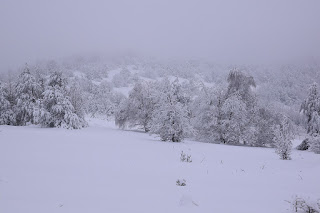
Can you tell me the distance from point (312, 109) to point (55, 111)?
31.5 metres

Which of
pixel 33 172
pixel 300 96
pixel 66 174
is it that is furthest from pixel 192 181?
pixel 300 96

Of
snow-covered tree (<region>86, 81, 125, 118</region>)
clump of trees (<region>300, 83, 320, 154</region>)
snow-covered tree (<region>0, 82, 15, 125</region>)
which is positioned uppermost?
clump of trees (<region>300, 83, 320, 154</region>)

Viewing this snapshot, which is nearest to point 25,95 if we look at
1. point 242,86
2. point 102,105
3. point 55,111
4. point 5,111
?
point 5,111

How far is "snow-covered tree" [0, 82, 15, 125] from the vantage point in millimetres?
29812

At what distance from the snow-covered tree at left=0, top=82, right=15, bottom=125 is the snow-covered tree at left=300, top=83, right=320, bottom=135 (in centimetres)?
4025

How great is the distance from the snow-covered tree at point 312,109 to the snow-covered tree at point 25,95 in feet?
118

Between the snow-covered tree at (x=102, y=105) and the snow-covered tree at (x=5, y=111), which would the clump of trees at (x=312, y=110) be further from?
the snow-covered tree at (x=102, y=105)

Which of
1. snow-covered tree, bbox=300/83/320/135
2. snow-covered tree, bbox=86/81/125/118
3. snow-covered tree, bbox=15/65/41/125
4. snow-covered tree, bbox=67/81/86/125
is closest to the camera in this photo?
snow-covered tree, bbox=300/83/320/135

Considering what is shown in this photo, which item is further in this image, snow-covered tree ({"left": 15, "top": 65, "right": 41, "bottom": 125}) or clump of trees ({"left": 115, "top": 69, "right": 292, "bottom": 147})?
snow-covered tree ({"left": 15, "top": 65, "right": 41, "bottom": 125})

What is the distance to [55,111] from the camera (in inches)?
1019

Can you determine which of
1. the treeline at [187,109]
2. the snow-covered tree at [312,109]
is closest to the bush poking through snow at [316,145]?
the treeline at [187,109]

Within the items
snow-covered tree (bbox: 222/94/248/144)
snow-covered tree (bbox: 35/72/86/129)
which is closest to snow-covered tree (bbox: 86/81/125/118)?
snow-covered tree (bbox: 35/72/86/129)

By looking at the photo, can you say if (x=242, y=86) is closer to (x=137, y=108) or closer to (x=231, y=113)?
(x=231, y=113)

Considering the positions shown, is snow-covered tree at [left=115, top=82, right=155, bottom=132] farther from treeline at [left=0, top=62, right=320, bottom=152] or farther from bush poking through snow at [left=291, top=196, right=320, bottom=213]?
bush poking through snow at [left=291, top=196, right=320, bottom=213]
